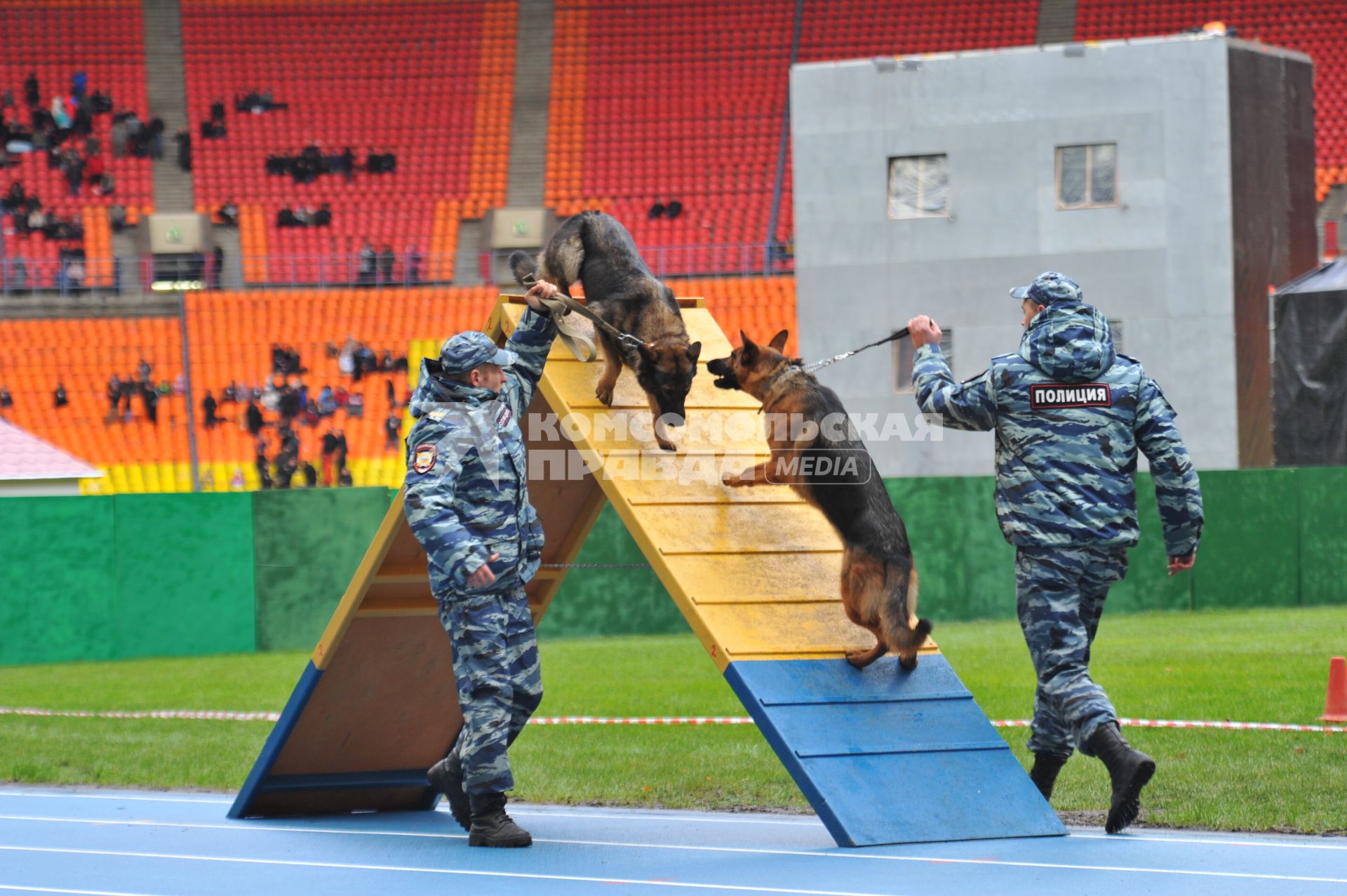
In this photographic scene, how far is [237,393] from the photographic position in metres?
25.7

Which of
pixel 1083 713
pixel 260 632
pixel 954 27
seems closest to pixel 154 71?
pixel 954 27

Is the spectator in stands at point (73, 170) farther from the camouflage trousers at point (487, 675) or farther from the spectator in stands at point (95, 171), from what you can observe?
the camouflage trousers at point (487, 675)

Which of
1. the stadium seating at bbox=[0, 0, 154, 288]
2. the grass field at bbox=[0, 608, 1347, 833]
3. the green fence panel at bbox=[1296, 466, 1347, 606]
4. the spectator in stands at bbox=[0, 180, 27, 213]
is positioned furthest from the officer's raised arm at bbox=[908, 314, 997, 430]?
the spectator in stands at bbox=[0, 180, 27, 213]

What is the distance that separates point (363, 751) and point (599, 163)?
26.4 metres

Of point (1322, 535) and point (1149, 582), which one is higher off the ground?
point (1322, 535)

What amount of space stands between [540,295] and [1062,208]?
17.7 m

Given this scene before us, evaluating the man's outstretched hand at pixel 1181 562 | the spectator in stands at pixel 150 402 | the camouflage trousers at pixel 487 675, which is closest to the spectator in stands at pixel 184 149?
the spectator in stands at pixel 150 402

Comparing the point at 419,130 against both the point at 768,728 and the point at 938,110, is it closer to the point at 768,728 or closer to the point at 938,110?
the point at 938,110

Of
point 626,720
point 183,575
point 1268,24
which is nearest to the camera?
point 626,720

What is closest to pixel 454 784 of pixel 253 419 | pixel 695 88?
pixel 253 419

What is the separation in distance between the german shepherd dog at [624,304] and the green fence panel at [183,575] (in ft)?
32.0

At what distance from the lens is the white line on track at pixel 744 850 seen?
5074mm

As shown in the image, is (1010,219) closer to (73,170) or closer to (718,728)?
(718,728)

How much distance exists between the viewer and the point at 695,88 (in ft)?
110
